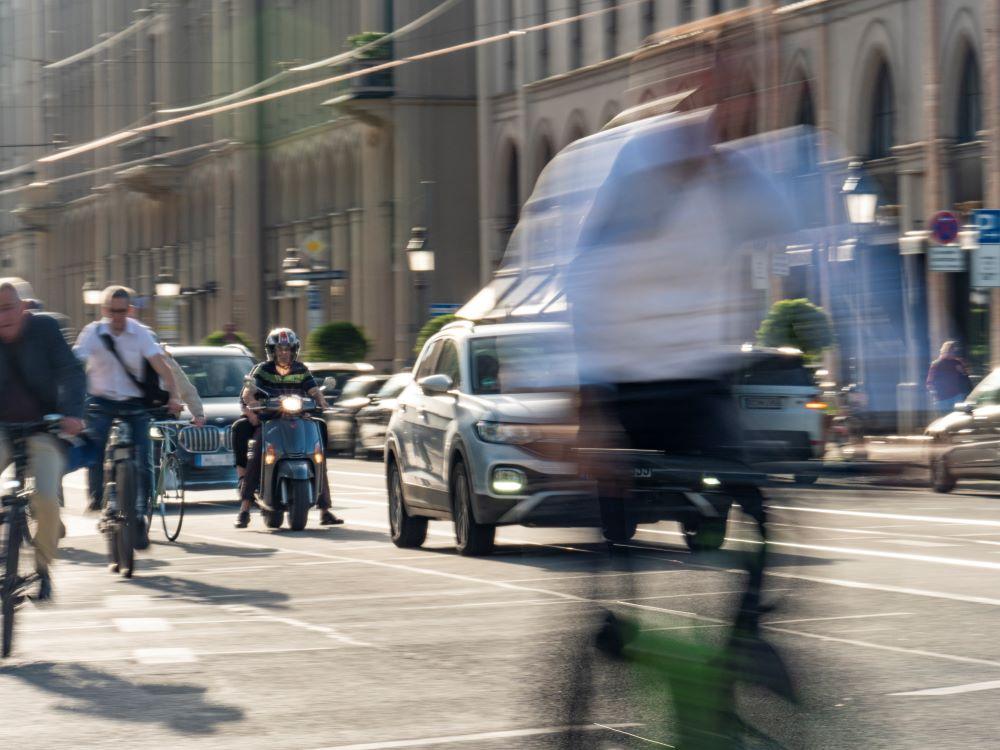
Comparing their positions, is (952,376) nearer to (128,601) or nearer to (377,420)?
(377,420)

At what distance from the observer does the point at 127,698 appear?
8.11 metres

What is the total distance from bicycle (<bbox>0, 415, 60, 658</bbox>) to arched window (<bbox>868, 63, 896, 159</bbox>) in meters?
25.6

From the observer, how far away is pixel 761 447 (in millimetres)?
6176

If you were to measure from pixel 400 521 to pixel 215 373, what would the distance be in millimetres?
7748

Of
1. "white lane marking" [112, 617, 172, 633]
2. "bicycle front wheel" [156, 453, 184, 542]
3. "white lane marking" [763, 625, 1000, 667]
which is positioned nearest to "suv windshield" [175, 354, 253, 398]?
"bicycle front wheel" [156, 453, 184, 542]

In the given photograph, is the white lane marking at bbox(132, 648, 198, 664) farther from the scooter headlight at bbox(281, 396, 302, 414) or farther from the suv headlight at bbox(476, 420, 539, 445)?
the scooter headlight at bbox(281, 396, 302, 414)

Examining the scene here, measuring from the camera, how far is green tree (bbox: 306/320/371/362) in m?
46.8

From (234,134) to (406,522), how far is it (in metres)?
50.7

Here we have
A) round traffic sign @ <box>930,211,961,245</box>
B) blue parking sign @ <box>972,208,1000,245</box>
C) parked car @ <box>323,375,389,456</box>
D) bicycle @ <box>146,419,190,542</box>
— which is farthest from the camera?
parked car @ <box>323,375,389,456</box>

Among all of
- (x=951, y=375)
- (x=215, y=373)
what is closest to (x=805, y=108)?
(x=951, y=375)

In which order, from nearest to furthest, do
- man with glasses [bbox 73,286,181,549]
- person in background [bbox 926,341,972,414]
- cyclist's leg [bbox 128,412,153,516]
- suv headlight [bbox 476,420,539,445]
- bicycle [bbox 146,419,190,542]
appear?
cyclist's leg [bbox 128,412,153,516], man with glasses [bbox 73,286,181,549], suv headlight [bbox 476,420,539,445], bicycle [bbox 146,419,190,542], person in background [bbox 926,341,972,414]

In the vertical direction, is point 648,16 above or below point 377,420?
above

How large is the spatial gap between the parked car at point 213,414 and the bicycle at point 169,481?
11.7 ft

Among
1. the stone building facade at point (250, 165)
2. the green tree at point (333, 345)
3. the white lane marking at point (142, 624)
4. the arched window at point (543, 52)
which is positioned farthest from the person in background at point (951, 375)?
the arched window at point (543, 52)
